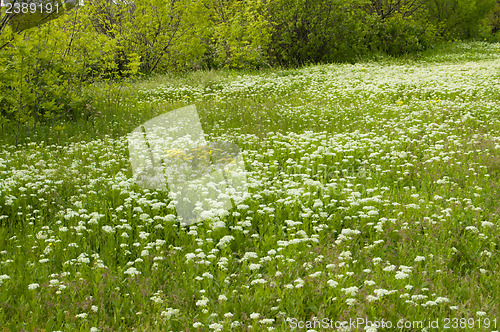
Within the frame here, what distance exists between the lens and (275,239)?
4.29 m

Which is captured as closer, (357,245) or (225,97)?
(357,245)

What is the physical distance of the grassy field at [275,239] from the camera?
3191 millimetres

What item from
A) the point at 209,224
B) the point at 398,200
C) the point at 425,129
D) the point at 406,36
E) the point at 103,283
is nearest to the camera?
the point at 103,283

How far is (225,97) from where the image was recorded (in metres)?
12.4

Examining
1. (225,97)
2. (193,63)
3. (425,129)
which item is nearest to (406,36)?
(193,63)

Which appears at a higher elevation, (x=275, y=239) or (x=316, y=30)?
(x=316, y=30)

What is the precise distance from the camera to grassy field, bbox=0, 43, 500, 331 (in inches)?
126

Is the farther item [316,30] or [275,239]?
[316,30]

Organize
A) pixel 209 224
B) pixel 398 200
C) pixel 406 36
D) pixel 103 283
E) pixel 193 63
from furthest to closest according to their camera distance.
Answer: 1. pixel 406 36
2. pixel 193 63
3. pixel 398 200
4. pixel 209 224
5. pixel 103 283

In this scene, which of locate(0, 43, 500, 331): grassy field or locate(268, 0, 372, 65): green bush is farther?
locate(268, 0, 372, 65): green bush

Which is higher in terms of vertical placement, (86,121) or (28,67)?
(28,67)

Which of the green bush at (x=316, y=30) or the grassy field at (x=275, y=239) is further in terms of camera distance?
the green bush at (x=316, y=30)

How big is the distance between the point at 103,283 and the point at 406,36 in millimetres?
22920

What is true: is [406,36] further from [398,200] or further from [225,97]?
[398,200]
